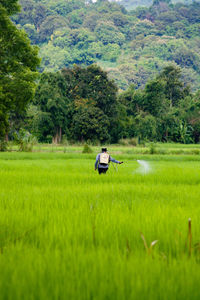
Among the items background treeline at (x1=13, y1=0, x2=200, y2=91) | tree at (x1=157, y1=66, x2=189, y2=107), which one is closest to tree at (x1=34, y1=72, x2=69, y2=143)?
tree at (x1=157, y1=66, x2=189, y2=107)

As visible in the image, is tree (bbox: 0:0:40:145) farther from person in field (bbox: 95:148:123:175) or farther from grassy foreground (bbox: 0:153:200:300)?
grassy foreground (bbox: 0:153:200:300)

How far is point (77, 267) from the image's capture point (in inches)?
54.9

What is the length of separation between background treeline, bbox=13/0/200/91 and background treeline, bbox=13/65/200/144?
6124 centimetres

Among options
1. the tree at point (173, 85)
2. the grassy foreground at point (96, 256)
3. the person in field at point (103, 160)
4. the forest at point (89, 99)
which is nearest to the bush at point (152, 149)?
the forest at point (89, 99)

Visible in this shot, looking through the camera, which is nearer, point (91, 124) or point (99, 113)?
point (91, 124)

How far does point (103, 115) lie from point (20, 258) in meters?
35.2

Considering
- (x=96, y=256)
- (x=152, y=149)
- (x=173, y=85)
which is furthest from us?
(x=173, y=85)

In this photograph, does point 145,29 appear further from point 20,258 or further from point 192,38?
point 20,258

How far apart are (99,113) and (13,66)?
18.1 metres

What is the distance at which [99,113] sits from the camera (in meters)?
36.3

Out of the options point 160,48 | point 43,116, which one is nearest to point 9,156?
point 43,116

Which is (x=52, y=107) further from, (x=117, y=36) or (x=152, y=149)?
(x=117, y=36)

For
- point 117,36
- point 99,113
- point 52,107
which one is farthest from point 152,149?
point 117,36

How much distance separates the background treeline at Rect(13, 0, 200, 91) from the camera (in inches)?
4707
